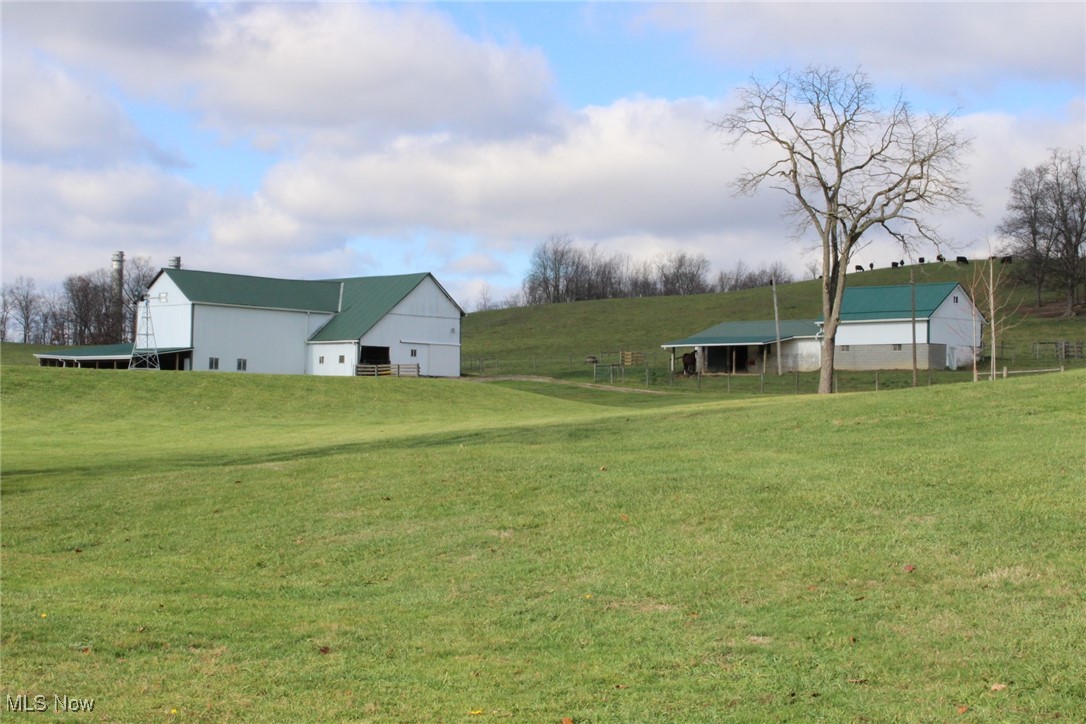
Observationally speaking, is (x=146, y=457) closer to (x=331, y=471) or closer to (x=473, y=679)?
(x=331, y=471)

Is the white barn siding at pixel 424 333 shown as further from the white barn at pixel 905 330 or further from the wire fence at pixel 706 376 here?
the white barn at pixel 905 330

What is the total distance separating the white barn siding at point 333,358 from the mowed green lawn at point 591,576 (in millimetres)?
44323

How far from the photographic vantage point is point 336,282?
7425 centimetres

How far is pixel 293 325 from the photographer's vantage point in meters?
67.6

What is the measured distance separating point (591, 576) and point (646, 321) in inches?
4118

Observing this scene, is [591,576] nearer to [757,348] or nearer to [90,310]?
[757,348]

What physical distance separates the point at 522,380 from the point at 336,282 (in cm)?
1678

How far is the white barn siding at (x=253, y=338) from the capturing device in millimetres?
63500

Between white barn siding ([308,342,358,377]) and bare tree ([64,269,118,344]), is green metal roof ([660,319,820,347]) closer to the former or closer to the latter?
white barn siding ([308,342,358,377])

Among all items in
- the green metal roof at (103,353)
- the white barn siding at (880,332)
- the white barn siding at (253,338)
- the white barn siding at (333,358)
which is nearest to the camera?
the green metal roof at (103,353)

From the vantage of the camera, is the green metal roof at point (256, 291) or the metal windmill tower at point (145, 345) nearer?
the metal windmill tower at point (145, 345)

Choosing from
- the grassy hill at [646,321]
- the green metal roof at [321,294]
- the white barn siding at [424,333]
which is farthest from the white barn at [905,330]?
the green metal roof at [321,294]

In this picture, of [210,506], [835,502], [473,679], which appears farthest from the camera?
[210,506]

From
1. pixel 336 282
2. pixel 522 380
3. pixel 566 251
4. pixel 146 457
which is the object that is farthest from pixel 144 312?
pixel 566 251
